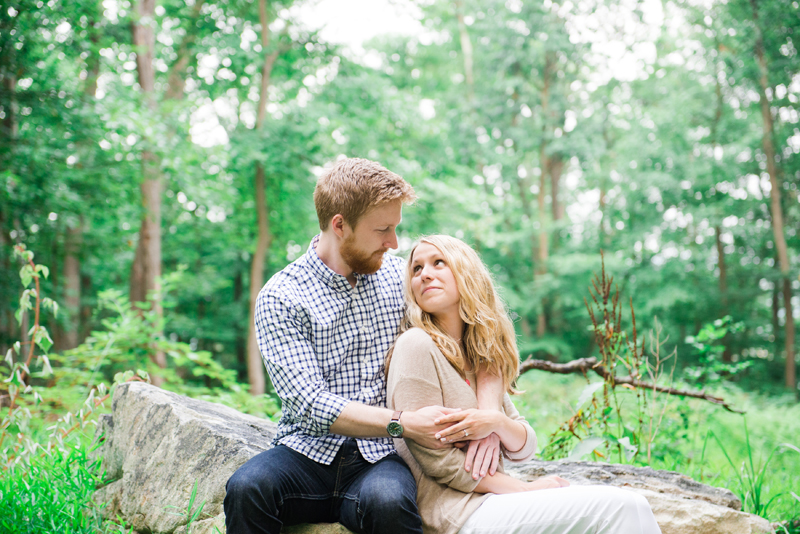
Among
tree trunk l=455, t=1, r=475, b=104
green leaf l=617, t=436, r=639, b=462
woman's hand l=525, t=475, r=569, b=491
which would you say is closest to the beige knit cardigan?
woman's hand l=525, t=475, r=569, b=491

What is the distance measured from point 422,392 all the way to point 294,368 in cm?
48

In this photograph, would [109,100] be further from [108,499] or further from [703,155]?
[703,155]

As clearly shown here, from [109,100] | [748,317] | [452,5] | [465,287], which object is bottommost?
[748,317]

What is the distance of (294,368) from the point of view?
6.60 feet

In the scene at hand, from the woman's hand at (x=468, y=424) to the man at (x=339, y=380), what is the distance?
0.03 meters

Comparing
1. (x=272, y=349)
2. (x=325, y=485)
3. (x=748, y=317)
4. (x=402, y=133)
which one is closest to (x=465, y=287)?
(x=272, y=349)

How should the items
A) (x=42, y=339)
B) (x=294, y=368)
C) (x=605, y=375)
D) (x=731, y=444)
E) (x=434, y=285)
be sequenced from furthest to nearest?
(x=731, y=444), (x=605, y=375), (x=42, y=339), (x=434, y=285), (x=294, y=368)

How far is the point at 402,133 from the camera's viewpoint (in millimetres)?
12148

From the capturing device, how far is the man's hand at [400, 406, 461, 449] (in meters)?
1.87

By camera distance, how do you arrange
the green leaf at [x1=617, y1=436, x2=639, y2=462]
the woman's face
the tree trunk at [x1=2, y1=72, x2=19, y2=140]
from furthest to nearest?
the tree trunk at [x1=2, y1=72, x2=19, y2=140], the green leaf at [x1=617, y1=436, x2=639, y2=462], the woman's face

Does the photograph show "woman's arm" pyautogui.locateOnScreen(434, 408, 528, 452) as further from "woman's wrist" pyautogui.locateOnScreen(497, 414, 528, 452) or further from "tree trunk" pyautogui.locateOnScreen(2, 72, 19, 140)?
"tree trunk" pyautogui.locateOnScreen(2, 72, 19, 140)

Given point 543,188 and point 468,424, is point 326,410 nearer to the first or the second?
point 468,424

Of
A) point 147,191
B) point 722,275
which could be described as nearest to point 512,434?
point 147,191

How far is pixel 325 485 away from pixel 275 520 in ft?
0.80
